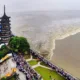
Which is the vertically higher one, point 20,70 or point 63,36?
point 20,70

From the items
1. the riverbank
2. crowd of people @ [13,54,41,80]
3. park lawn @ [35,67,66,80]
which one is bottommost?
the riverbank

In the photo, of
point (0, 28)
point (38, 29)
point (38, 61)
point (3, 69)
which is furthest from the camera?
point (38, 29)

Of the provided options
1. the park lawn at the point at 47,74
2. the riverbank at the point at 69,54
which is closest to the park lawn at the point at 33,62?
the park lawn at the point at 47,74

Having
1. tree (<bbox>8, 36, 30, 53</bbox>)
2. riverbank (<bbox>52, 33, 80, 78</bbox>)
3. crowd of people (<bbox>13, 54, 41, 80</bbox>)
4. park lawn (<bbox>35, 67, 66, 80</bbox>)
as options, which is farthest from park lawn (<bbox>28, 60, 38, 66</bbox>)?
riverbank (<bbox>52, 33, 80, 78</bbox>)

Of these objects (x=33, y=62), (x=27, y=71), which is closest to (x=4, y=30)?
(x=33, y=62)

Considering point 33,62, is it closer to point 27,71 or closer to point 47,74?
point 47,74

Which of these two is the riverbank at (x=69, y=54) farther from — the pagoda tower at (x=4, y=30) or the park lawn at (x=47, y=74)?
the pagoda tower at (x=4, y=30)

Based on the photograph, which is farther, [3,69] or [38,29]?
[38,29]

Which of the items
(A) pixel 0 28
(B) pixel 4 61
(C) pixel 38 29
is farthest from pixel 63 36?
(B) pixel 4 61

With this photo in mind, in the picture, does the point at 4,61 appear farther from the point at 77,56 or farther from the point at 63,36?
the point at 63,36

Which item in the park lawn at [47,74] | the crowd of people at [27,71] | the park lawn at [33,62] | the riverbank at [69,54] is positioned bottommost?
the riverbank at [69,54]

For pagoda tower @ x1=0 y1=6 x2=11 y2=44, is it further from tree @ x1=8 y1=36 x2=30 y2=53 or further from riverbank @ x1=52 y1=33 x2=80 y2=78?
riverbank @ x1=52 y1=33 x2=80 y2=78
